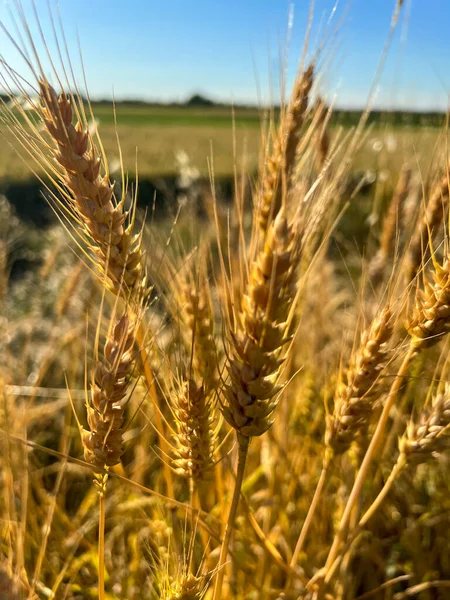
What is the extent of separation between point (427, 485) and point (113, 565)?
122 centimetres

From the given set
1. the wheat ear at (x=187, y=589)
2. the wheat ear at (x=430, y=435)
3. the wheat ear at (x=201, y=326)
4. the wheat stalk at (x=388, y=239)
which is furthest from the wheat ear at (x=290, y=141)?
the wheat stalk at (x=388, y=239)

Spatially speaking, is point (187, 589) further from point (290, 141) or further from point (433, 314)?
point (290, 141)

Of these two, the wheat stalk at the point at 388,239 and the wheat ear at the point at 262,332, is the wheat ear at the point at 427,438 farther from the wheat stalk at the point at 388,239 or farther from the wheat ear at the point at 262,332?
the wheat stalk at the point at 388,239

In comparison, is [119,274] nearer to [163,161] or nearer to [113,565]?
[113,565]

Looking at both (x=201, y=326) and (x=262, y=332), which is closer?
(x=262, y=332)

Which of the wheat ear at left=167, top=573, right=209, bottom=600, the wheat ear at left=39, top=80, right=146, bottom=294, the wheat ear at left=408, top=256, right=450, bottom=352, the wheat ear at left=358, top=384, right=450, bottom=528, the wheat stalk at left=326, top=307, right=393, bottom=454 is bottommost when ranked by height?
the wheat ear at left=167, top=573, right=209, bottom=600

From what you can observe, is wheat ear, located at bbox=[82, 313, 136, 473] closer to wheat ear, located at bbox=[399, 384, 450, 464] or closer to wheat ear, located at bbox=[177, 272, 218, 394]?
wheat ear, located at bbox=[177, 272, 218, 394]

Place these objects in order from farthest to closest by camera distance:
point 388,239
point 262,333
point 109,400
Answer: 1. point 388,239
2. point 109,400
3. point 262,333

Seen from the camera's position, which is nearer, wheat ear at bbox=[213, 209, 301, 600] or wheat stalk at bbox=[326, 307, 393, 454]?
wheat ear at bbox=[213, 209, 301, 600]

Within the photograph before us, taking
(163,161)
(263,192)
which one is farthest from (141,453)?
(163,161)

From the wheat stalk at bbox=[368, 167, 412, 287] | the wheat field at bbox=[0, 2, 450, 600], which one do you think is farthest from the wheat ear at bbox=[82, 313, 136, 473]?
the wheat stalk at bbox=[368, 167, 412, 287]

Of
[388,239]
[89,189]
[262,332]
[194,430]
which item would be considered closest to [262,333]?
[262,332]

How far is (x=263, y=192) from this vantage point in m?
0.82

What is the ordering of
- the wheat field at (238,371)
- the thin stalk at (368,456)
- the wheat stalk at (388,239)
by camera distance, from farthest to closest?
the wheat stalk at (388,239)
the thin stalk at (368,456)
the wheat field at (238,371)
